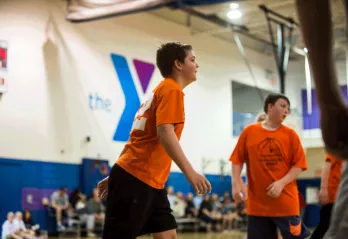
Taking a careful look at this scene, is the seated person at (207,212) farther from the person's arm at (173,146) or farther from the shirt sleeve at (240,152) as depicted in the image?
the person's arm at (173,146)

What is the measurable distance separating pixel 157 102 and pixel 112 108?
1475cm

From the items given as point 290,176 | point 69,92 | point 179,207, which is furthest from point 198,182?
point 179,207

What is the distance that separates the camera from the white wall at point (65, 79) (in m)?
15.4

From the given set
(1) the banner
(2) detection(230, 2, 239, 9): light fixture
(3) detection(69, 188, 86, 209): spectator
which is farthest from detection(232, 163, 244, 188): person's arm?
(2) detection(230, 2, 239, 9): light fixture

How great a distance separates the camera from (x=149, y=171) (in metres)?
3.48

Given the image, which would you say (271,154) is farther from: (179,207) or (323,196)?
(179,207)

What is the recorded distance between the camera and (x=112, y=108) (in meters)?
18.1

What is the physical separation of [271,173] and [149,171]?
1.91 metres

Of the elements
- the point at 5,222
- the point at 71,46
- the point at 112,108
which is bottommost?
the point at 5,222

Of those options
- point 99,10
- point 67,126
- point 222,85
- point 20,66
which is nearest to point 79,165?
point 67,126

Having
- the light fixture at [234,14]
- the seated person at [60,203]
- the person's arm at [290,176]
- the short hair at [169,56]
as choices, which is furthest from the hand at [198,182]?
the light fixture at [234,14]

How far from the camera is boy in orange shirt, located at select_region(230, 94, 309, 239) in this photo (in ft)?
16.2

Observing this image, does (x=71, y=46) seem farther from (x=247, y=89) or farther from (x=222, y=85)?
(x=247, y=89)

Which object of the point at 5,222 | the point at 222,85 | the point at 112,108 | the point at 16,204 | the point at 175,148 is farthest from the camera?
the point at 222,85
